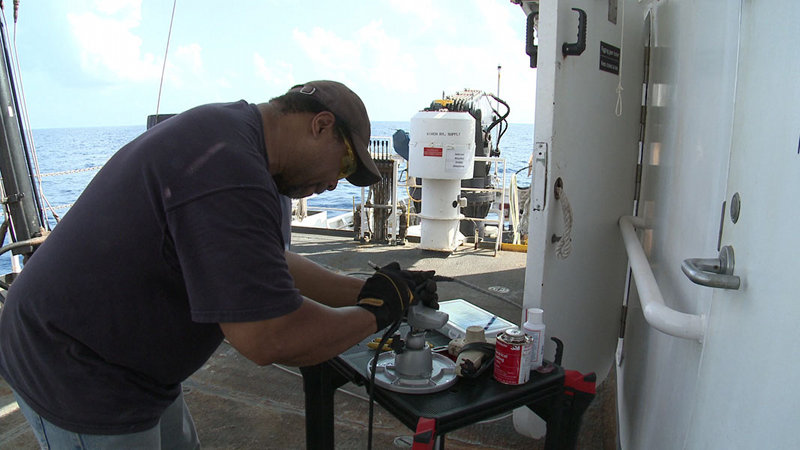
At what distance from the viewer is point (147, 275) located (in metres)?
1.27

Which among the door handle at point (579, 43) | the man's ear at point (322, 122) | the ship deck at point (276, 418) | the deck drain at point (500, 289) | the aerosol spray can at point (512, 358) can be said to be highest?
the door handle at point (579, 43)

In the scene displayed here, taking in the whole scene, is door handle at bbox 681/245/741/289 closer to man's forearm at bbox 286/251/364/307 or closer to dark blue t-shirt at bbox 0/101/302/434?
dark blue t-shirt at bbox 0/101/302/434

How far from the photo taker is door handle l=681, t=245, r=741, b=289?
1.08m

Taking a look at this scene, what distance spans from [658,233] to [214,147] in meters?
1.99

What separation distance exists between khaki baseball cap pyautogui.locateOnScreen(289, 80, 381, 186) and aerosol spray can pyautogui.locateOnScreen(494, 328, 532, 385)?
660 mm

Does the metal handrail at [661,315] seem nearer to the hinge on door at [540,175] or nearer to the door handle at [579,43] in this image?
the hinge on door at [540,175]

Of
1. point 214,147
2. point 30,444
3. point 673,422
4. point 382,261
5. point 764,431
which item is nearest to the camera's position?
Answer: point 764,431

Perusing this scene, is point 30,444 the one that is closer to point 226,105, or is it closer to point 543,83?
point 226,105

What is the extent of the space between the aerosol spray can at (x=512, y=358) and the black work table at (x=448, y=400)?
3 cm

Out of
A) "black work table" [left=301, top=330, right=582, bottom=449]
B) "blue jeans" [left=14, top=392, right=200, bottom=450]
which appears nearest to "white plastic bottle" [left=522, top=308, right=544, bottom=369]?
"black work table" [left=301, top=330, right=582, bottom=449]

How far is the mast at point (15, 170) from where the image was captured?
4.02 metres

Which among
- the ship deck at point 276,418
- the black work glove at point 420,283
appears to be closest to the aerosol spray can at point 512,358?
the black work glove at point 420,283

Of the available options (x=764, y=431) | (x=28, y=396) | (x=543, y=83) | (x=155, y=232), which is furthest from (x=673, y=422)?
(x=28, y=396)

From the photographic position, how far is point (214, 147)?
4.00ft
